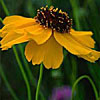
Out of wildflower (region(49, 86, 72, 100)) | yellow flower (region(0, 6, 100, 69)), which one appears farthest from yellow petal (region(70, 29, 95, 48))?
wildflower (region(49, 86, 72, 100))

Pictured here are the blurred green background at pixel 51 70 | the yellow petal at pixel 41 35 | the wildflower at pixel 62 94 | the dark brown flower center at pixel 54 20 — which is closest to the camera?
the yellow petal at pixel 41 35

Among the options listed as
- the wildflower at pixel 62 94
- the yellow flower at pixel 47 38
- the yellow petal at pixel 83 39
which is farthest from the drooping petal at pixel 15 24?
the wildflower at pixel 62 94

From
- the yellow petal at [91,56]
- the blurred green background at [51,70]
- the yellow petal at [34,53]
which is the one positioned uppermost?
the yellow petal at [34,53]

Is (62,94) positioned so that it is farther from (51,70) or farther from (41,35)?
(41,35)

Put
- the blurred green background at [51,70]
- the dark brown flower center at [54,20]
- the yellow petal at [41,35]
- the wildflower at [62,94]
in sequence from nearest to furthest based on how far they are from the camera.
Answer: the yellow petal at [41,35] < the dark brown flower center at [54,20] < the wildflower at [62,94] < the blurred green background at [51,70]

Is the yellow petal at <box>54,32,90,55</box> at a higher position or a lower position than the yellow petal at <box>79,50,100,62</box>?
higher

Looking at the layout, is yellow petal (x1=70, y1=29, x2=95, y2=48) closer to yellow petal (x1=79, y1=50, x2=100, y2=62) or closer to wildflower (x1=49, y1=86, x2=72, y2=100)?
yellow petal (x1=79, y1=50, x2=100, y2=62)

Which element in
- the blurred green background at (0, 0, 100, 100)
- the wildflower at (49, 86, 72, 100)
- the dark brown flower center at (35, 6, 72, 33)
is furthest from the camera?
the blurred green background at (0, 0, 100, 100)

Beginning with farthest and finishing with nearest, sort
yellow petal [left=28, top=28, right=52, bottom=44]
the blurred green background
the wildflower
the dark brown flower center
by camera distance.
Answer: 1. the blurred green background
2. the wildflower
3. the dark brown flower center
4. yellow petal [left=28, top=28, right=52, bottom=44]

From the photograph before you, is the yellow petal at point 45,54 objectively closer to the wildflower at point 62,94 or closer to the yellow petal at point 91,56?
the yellow petal at point 91,56
